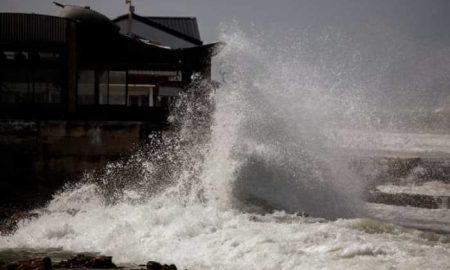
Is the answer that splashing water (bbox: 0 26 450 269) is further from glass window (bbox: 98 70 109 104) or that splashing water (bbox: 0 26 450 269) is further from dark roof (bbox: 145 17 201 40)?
dark roof (bbox: 145 17 201 40)

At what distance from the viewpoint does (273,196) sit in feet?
53.7

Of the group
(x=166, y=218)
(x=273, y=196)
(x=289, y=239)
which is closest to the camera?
(x=289, y=239)

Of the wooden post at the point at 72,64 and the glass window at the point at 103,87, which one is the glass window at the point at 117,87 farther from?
the wooden post at the point at 72,64

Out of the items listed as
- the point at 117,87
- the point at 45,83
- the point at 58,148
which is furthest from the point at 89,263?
the point at 117,87

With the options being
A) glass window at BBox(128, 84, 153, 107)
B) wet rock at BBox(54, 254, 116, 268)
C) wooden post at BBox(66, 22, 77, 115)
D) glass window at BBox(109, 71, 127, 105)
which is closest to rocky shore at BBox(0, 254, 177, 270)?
wet rock at BBox(54, 254, 116, 268)

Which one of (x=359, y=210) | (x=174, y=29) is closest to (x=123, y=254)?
(x=359, y=210)

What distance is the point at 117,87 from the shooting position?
2147 cm

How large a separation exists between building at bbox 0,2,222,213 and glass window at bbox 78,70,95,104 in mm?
36

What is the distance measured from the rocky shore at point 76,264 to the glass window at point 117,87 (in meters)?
12.0

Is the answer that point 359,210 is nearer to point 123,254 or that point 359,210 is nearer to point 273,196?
point 273,196

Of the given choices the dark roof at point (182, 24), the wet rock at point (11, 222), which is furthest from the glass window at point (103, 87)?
the dark roof at point (182, 24)

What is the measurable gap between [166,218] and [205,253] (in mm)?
2785

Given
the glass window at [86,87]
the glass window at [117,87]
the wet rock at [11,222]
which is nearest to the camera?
the wet rock at [11,222]

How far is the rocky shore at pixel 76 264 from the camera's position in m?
Answer: 8.86
